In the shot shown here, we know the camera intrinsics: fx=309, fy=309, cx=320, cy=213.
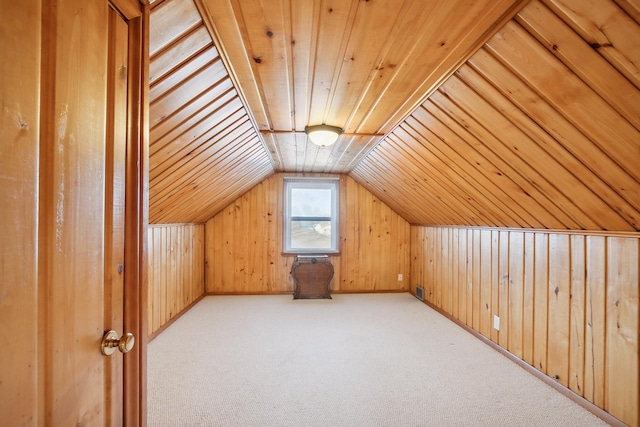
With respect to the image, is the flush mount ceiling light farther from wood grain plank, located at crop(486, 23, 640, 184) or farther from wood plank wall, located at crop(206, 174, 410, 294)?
wood plank wall, located at crop(206, 174, 410, 294)

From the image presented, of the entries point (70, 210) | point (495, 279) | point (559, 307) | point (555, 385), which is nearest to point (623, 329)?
point (559, 307)

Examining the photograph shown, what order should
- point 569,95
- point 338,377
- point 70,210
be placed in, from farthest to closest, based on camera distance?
point 338,377 → point 569,95 → point 70,210

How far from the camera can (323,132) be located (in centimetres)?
252

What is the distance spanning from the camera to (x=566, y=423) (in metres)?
1.81

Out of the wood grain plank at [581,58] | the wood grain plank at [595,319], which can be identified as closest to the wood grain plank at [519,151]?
the wood grain plank at [595,319]

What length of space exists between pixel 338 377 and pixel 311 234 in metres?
2.93

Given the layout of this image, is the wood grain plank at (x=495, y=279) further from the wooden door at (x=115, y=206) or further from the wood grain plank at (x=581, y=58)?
the wooden door at (x=115, y=206)

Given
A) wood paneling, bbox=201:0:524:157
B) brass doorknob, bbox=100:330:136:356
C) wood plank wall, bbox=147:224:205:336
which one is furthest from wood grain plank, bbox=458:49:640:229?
wood plank wall, bbox=147:224:205:336

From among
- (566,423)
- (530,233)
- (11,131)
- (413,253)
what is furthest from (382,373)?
(413,253)

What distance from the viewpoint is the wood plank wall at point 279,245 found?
15.8 ft

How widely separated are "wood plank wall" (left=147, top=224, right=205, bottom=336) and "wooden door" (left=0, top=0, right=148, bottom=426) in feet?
6.95

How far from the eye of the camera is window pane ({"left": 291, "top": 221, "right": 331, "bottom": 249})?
505 centimetres

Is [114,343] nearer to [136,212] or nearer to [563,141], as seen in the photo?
[136,212]

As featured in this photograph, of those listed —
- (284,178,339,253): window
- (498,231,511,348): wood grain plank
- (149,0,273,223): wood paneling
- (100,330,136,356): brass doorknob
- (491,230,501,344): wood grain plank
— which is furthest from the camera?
(284,178,339,253): window
